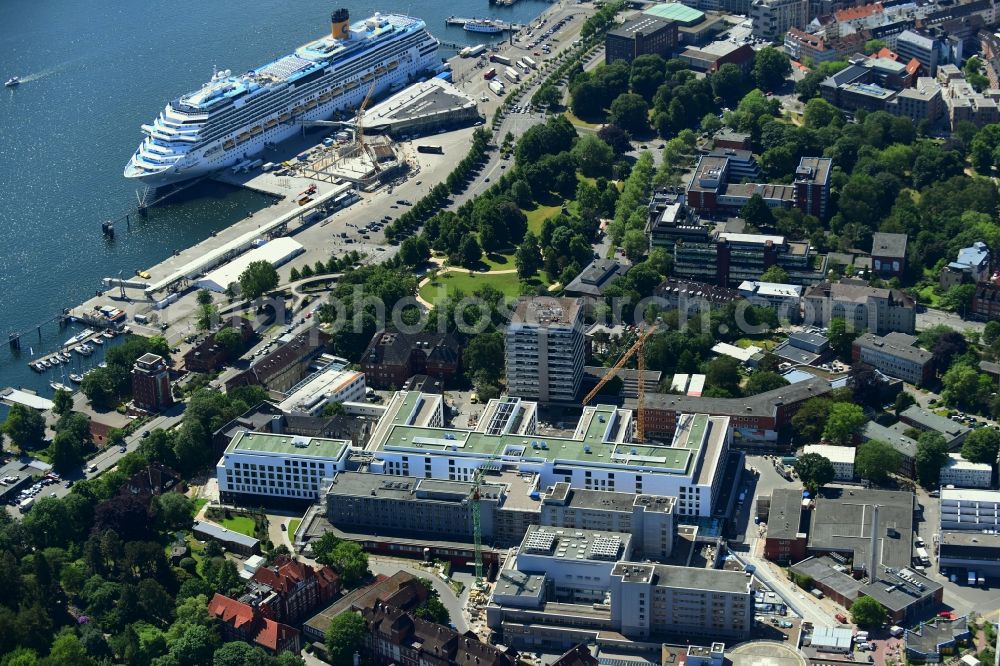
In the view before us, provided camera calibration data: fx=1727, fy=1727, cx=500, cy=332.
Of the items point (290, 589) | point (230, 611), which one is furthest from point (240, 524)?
point (230, 611)

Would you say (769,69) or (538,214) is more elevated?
(769,69)

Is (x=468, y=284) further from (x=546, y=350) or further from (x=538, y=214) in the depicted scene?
(x=546, y=350)

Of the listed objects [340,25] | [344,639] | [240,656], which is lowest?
[344,639]

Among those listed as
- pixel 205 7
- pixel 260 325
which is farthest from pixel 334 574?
pixel 205 7

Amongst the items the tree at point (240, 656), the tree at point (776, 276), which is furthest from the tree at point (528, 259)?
the tree at point (240, 656)

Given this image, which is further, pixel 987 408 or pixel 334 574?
pixel 987 408

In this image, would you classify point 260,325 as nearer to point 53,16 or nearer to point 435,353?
point 435,353

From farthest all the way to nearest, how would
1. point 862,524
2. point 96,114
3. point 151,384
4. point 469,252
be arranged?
point 96,114 < point 469,252 < point 151,384 < point 862,524
